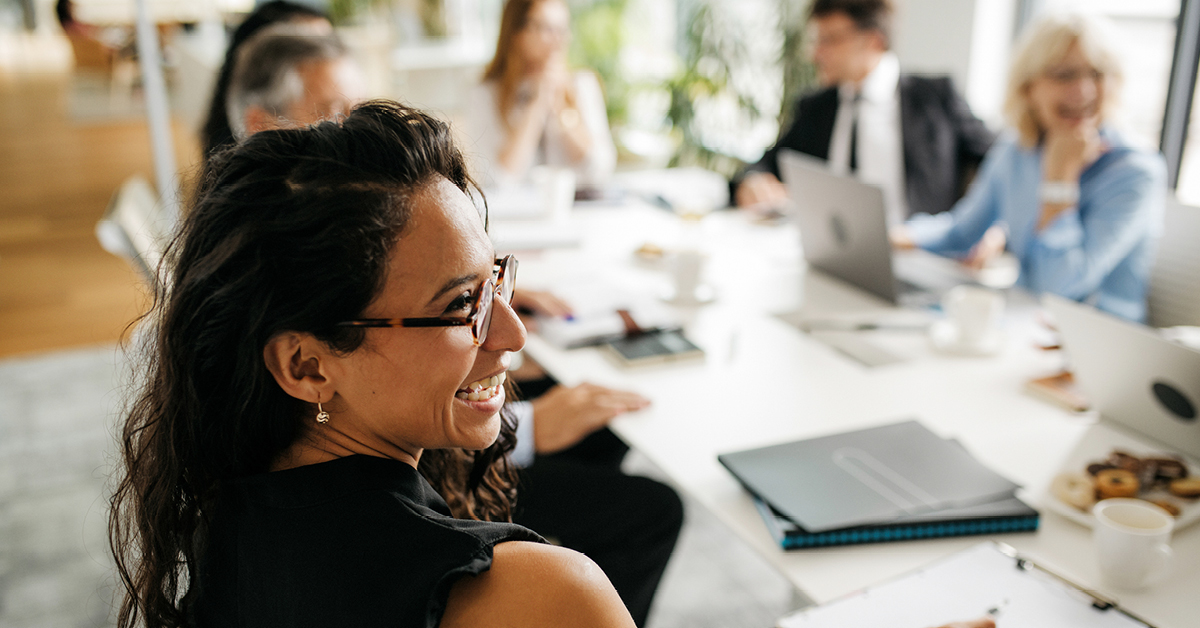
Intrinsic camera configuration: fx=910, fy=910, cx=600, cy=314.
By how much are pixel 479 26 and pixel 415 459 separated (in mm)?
6547

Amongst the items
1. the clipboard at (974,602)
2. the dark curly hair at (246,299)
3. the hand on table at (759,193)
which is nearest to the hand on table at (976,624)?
the clipboard at (974,602)

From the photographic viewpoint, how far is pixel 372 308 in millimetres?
781

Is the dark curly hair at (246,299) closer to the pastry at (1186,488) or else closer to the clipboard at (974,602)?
the clipboard at (974,602)

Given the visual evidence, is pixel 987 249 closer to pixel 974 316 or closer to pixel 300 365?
pixel 974 316

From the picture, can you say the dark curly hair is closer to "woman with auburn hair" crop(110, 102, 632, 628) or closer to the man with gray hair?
"woman with auburn hair" crop(110, 102, 632, 628)

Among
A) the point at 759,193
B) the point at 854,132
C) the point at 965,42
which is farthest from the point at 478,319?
the point at 965,42

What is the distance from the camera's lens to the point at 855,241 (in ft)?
6.68

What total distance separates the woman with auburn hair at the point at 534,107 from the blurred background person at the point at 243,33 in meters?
0.64

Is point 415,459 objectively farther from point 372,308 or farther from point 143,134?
point 143,134

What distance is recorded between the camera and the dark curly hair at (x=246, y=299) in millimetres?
761

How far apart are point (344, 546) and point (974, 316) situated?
137 centimetres

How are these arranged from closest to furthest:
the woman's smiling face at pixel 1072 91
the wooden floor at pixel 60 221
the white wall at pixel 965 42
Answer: the woman's smiling face at pixel 1072 91
the white wall at pixel 965 42
the wooden floor at pixel 60 221

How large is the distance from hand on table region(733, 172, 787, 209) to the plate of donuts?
5.42 ft

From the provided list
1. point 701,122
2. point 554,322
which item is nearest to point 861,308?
point 554,322
